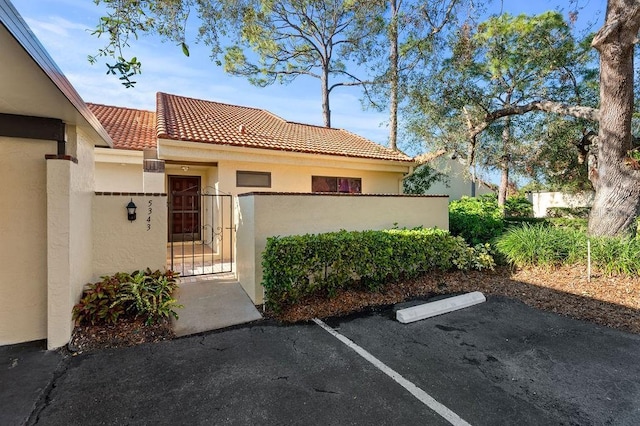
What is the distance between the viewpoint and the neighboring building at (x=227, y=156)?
849 centimetres

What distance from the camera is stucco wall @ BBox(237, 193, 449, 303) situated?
5.70 m

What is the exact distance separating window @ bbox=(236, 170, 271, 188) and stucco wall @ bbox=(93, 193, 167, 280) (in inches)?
131

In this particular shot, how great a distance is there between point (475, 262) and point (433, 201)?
198 centimetres

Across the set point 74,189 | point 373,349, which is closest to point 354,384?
point 373,349

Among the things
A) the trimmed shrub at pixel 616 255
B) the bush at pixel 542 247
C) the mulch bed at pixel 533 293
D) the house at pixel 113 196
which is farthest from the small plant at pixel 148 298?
the trimmed shrub at pixel 616 255

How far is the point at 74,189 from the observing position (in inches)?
177

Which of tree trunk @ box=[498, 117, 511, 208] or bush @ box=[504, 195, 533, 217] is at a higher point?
tree trunk @ box=[498, 117, 511, 208]

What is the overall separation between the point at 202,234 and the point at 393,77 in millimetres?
10560

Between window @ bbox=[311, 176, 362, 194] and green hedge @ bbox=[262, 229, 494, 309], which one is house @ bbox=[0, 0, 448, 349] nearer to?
window @ bbox=[311, 176, 362, 194]

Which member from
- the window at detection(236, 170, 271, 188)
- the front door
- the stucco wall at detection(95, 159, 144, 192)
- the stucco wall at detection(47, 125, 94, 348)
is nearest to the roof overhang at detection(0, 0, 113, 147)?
the stucco wall at detection(47, 125, 94, 348)

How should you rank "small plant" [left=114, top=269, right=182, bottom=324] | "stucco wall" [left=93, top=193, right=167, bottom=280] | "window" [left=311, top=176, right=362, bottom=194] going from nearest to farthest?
"small plant" [left=114, top=269, right=182, bottom=324]
"stucco wall" [left=93, top=193, right=167, bottom=280]
"window" [left=311, top=176, right=362, bottom=194]

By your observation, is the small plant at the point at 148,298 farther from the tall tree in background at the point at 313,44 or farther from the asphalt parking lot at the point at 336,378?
the tall tree in background at the point at 313,44

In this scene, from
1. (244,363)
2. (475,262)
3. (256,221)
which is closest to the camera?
(244,363)

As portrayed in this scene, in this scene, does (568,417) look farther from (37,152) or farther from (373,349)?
(37,152)
